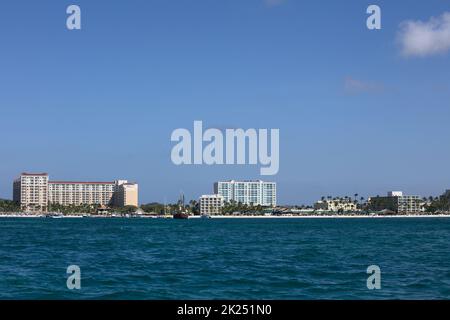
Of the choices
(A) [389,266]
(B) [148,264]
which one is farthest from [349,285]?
(B) [148,264]

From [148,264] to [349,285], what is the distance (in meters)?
12.9

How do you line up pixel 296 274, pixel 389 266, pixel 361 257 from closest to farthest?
pixel 296 274, pixel 389 266, pixel 361 257

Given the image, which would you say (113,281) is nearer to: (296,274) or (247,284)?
(247,284)

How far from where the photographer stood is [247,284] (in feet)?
80.1

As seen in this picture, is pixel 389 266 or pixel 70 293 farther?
pixel 389 266
